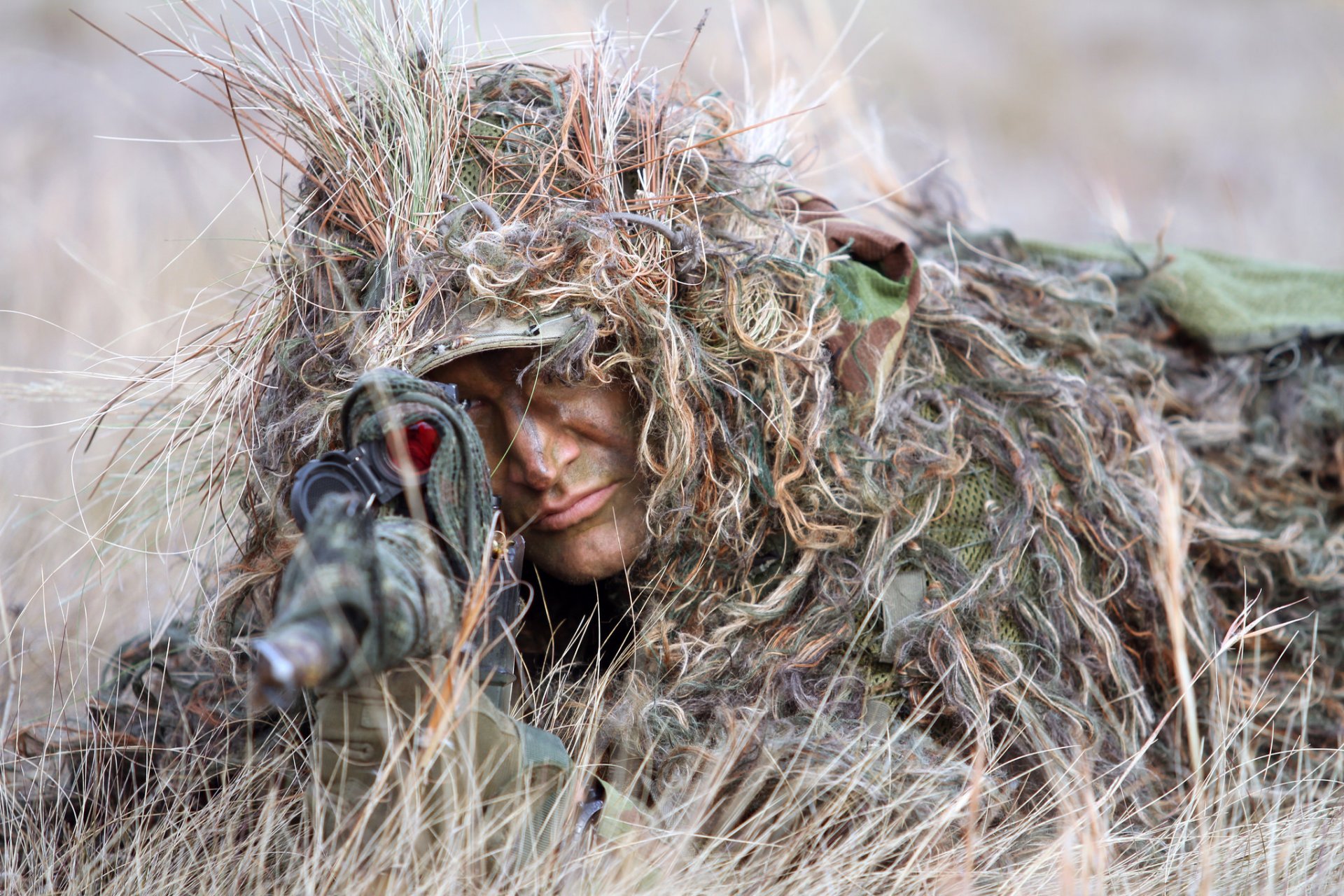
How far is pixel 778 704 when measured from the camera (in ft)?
6.46

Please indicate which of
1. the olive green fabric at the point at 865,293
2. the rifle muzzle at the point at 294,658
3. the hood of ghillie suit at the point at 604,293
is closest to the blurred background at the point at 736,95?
the hood of ghillie suit at the point at 604,293

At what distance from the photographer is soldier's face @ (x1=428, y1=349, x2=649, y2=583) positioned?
1889 mm

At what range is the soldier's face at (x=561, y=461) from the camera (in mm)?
1889

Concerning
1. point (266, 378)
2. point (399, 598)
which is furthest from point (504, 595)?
point (266, 378)

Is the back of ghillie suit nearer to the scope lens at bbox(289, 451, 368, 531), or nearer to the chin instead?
the chin

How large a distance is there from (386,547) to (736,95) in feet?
11.3

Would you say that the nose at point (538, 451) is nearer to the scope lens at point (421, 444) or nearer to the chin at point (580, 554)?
the chin at point (580, 554)

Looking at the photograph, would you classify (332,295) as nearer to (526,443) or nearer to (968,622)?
(526,443)

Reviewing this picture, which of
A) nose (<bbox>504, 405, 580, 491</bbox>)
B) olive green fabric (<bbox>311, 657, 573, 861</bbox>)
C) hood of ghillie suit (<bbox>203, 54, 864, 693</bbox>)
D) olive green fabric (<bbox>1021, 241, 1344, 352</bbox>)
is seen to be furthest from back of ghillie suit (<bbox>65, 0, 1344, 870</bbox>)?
olive green fabric (<bbox>1021, 241, 1344, 352</bbox>)

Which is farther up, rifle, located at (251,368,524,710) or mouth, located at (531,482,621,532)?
rifle, located at (251,368,524,710)

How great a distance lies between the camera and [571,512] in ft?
6.44

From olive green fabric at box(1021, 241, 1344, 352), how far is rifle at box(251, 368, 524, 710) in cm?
185

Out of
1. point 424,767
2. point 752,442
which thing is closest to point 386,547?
point 424,767

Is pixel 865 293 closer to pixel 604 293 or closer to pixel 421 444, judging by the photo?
pixel 604 293
